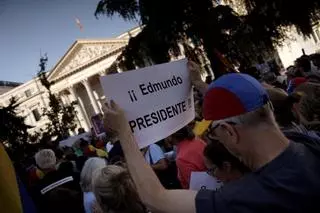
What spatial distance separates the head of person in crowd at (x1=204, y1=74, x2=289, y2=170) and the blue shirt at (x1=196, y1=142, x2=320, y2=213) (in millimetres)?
57

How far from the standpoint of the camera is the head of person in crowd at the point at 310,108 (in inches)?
105

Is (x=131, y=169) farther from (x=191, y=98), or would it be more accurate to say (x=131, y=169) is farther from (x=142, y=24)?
(x=142, y=24)

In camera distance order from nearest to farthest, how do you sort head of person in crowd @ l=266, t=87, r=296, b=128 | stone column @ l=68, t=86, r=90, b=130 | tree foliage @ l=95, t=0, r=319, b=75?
1. head of person in crowd @ l=266, t=87, r=296, b=128
2. tree foliage @ l=95, t=0, r=319, b=75
3. stone column @ l=68, t=86, r=90, b=130

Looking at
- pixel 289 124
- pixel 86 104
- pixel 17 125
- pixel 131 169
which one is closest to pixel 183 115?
pixel 289 124

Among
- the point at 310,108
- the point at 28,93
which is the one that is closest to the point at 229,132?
the point at 310,108

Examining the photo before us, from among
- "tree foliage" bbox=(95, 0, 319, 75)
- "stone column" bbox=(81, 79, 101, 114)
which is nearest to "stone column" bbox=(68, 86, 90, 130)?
"stone column" bbox=(81, 79, 101, 114)

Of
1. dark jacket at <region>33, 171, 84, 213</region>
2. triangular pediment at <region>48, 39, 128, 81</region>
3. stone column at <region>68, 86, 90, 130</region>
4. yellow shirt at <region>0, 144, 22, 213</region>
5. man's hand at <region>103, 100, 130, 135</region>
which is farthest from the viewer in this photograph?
stone column at <region>68, 86, 90, 130</region>

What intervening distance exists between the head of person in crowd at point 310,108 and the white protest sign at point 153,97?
80cm

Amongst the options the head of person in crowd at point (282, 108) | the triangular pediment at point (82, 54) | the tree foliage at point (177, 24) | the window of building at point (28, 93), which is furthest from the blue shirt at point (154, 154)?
the window of building at point (28, 93)

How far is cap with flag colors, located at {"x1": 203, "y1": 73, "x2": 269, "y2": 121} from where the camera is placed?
1388mm

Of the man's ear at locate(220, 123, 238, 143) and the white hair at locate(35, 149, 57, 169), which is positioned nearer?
the man's ear at locate(220, 123, 238, 143)

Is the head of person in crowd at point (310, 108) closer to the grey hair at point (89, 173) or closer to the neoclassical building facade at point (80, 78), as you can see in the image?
the grey hair at point (89, 173)

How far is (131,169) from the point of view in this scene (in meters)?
1.50

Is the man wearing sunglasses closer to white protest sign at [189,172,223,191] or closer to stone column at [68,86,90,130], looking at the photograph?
white protest sign at [189,172,223,191]
